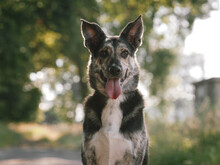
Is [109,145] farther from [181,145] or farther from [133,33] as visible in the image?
[181,145]

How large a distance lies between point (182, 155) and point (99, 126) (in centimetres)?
397

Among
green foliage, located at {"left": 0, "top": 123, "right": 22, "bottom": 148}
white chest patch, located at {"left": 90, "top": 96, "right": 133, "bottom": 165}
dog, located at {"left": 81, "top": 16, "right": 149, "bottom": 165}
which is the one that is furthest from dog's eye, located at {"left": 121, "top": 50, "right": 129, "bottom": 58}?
green foliage, located at {"left": 0, "top": 123, "right": 22, "bottom": 148}

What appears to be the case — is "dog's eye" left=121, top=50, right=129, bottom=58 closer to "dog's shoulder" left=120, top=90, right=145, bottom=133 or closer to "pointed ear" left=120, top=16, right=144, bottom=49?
"pointed ear" left=120, top=16, right=144, bottom=49

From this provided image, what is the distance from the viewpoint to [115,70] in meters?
4.59

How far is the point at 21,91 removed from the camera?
83.8ft

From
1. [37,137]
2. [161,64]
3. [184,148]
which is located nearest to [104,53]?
[184,148]

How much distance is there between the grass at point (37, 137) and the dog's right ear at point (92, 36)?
41.7ft

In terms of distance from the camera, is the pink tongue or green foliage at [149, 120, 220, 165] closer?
the pink tongue

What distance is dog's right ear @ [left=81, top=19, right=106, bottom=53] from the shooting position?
5070 mm

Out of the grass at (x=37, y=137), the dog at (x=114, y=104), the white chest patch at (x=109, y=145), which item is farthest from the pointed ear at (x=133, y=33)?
the grass at (x=37, y=137)

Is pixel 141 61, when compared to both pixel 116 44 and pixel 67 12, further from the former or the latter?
pixel 116 44

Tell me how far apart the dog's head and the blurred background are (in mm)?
1002

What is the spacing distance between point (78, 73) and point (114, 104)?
2029 centimetres

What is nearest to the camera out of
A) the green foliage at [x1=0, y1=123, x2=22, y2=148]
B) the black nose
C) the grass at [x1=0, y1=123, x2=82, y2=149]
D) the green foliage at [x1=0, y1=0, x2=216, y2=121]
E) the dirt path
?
the black nose
